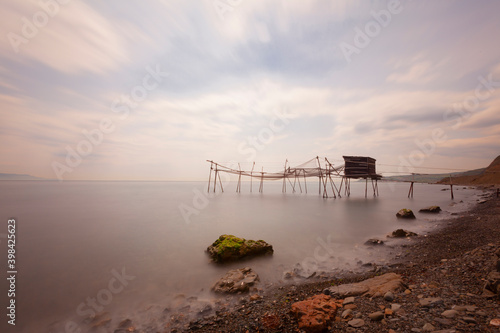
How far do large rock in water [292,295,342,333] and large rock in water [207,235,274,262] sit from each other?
15.1 feet

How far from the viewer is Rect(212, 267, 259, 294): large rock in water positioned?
589 cm

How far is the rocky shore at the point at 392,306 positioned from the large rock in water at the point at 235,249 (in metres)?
2.67

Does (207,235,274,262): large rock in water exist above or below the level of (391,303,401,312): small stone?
below

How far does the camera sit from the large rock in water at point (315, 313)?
352 cm

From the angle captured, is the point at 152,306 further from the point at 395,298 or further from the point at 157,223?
the point at 157,223

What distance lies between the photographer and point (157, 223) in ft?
53.4

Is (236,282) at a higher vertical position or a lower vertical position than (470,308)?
lower

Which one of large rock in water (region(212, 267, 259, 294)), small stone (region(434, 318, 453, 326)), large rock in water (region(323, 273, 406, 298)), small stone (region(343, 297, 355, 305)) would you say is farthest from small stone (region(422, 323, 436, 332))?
large rock in water (region(212, 267, 259, 294))

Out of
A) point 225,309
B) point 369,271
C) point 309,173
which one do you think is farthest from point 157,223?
point 309,173

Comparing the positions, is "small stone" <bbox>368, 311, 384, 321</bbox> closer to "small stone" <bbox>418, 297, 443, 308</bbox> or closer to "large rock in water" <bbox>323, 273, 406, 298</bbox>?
"small stone" <bbox>418, 297, 443, 308</bbox>

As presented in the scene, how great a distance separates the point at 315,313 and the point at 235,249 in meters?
5.15

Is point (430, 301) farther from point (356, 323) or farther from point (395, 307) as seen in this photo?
point (356, 323)

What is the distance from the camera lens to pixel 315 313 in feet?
12.3

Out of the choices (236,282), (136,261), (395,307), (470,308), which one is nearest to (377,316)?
(395,307)
